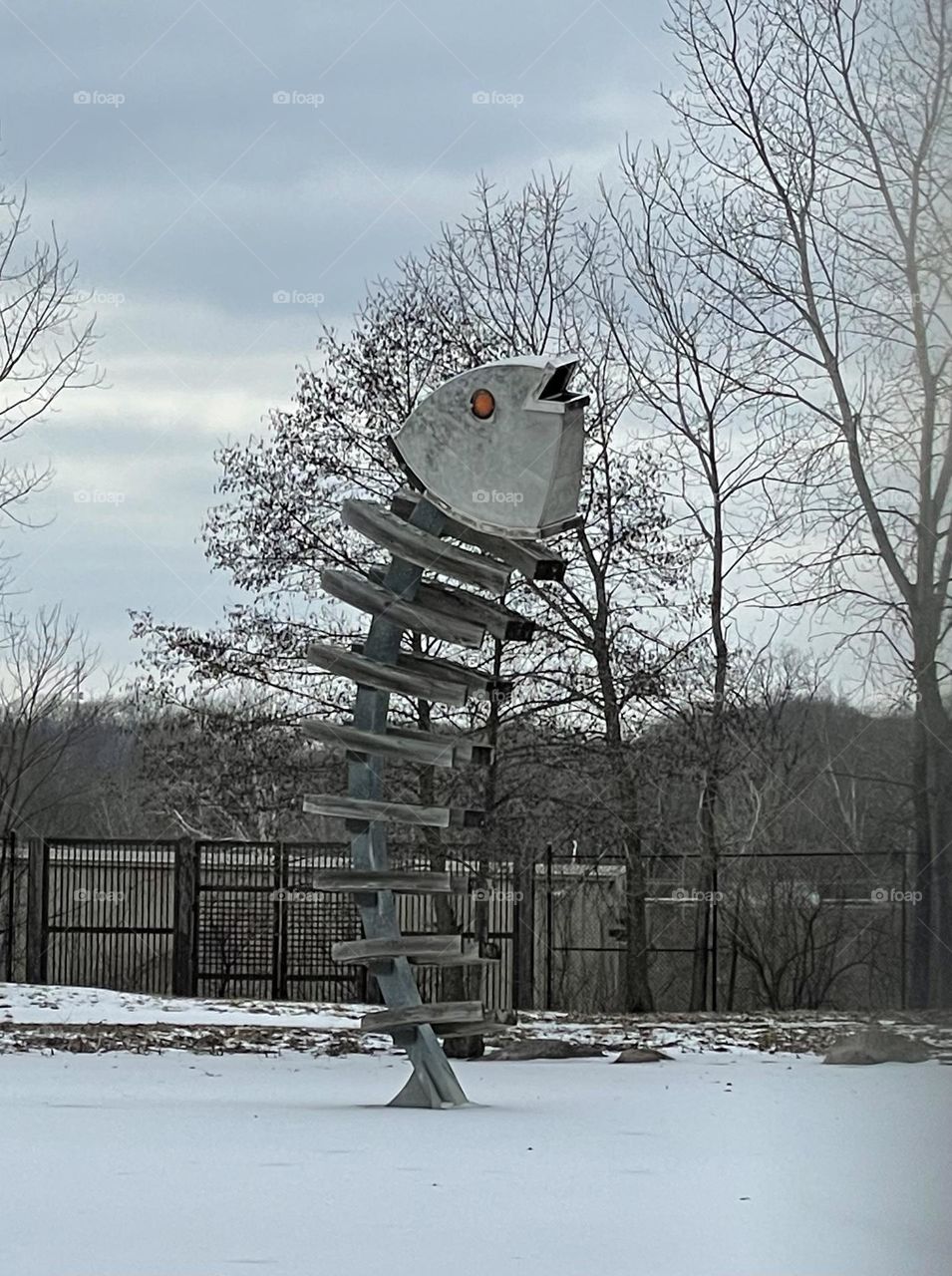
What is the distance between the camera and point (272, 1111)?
6586 mm

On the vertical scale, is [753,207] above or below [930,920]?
above

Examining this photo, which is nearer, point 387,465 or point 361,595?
point 361,595

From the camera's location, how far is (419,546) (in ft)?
22.6

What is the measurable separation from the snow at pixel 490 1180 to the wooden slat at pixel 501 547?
2.46 metres

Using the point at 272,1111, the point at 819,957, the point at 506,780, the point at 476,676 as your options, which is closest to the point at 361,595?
the point at 476,676

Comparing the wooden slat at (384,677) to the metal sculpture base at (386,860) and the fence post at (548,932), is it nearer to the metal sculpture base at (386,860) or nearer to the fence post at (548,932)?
the metal sculpture base at (386,860)

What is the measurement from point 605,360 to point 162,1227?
12.7m

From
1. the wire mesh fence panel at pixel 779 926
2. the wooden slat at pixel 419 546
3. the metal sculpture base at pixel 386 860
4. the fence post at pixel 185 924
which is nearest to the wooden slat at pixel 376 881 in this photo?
the metal sculpture base at pixel 386 860

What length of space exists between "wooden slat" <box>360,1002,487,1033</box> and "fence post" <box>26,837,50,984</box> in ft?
39.6

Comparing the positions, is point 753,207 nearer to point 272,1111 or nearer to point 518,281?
point 518,281

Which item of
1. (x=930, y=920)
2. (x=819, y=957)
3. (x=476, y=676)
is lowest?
(x=819, y=957)

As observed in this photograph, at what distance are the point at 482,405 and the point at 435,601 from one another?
947 mm

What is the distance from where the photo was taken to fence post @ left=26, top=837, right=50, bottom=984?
1789cm

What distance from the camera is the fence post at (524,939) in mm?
15734
